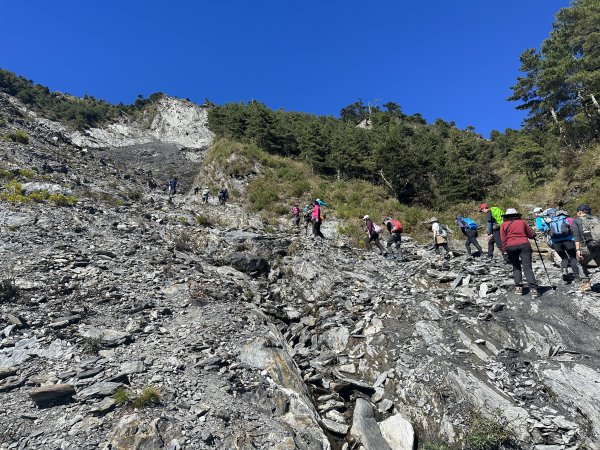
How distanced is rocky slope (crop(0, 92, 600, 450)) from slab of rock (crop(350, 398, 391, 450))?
0.14ft

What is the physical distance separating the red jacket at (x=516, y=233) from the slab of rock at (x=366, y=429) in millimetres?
5988

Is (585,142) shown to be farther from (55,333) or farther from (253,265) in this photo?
(55,333)

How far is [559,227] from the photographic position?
10.3 m

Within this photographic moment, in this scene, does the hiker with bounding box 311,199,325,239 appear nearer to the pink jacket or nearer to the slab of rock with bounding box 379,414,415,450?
the pink jacket

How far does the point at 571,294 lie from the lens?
375 inches

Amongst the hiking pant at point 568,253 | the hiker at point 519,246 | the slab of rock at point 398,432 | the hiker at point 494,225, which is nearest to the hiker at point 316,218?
the hiker at point 494,225

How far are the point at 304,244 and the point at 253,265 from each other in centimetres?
356

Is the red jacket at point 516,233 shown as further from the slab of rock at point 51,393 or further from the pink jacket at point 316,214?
the slab of rock at point 51,393

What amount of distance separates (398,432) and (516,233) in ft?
20.6

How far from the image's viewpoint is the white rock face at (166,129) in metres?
76.9

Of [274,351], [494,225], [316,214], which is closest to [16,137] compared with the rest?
A: [316,214]

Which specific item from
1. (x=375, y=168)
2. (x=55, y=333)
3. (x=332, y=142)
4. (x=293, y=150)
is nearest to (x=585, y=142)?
(x=375, y=168)

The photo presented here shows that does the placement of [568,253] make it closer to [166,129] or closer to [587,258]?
[587,258]

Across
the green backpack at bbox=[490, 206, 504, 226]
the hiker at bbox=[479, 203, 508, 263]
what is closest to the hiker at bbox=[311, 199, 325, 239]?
the hiker at bbox=[479, 203, 508, 263]
